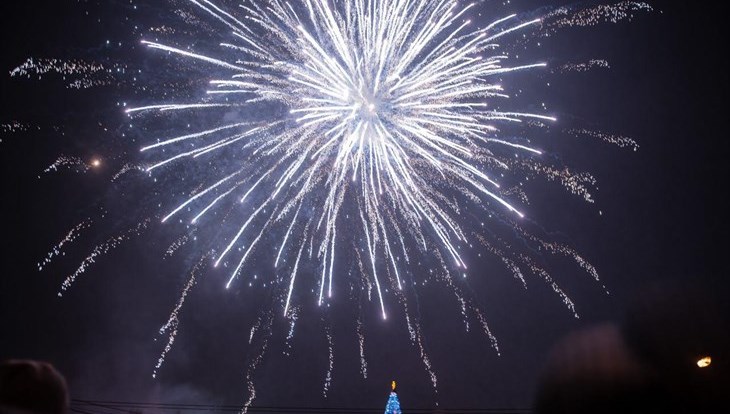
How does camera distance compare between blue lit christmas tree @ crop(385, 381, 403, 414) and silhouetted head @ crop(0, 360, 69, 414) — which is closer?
silhouetted head @ crop(0, 360, 69, 414)

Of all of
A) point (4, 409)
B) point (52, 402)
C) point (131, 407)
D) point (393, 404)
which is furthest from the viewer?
point (131, 407)

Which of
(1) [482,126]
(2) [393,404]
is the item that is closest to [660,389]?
(2) [393,404]

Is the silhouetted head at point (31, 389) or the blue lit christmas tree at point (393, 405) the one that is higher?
the blue lit christmas tree at point (393, 405)

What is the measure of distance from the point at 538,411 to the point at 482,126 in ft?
40.4

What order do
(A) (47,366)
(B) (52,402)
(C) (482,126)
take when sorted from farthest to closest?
(C) (482,126) < (A) (47,366) < (B) (52,402)

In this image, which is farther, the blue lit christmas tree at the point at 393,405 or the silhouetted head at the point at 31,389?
the blue lit christmas tree at the point at 393,405

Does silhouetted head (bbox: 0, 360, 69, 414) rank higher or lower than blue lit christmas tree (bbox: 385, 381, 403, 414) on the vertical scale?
lower

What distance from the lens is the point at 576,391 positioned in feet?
67.5

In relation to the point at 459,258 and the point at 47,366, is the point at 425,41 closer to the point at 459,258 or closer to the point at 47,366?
the point at 459,258

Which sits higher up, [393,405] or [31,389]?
[393,405]

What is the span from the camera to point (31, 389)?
2.61 meters

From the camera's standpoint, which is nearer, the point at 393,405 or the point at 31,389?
the point at 31,389

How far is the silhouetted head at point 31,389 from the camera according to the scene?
2.59 m

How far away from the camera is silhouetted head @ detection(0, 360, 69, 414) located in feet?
8.49
